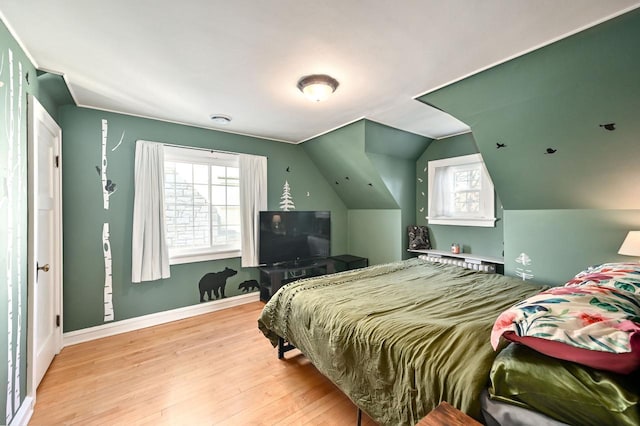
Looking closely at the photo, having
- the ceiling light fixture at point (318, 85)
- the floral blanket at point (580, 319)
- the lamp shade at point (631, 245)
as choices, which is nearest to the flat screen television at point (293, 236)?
the ceiling light fixture at point (318, 85)

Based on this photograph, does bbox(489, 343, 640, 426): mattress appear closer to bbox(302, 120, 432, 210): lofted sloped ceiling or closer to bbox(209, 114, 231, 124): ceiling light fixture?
bbox(302, 120, 432, 210): lofted sloped ceiling

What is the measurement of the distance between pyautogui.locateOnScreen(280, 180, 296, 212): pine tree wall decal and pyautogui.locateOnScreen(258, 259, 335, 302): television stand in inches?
36.0

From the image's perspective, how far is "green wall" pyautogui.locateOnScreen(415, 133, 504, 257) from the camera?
3.58 metres

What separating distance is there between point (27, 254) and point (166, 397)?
4.59ft

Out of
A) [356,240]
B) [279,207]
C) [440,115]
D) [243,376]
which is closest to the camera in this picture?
[243,376]

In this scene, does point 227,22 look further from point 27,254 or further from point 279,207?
point 279,207

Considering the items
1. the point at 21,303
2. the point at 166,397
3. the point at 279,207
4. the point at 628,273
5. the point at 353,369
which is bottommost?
the point at 166,397

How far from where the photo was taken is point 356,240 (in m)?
5.07

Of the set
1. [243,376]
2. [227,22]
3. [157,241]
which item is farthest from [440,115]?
[157,241]

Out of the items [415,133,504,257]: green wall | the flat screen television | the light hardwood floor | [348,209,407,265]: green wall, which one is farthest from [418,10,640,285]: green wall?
the light hardwood floor

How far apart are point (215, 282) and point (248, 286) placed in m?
0.50

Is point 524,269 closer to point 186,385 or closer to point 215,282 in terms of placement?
point 186,385

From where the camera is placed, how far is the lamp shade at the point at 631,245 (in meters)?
2.11

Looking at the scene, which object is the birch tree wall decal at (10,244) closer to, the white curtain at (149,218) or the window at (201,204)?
the white curtain at (149,218)
